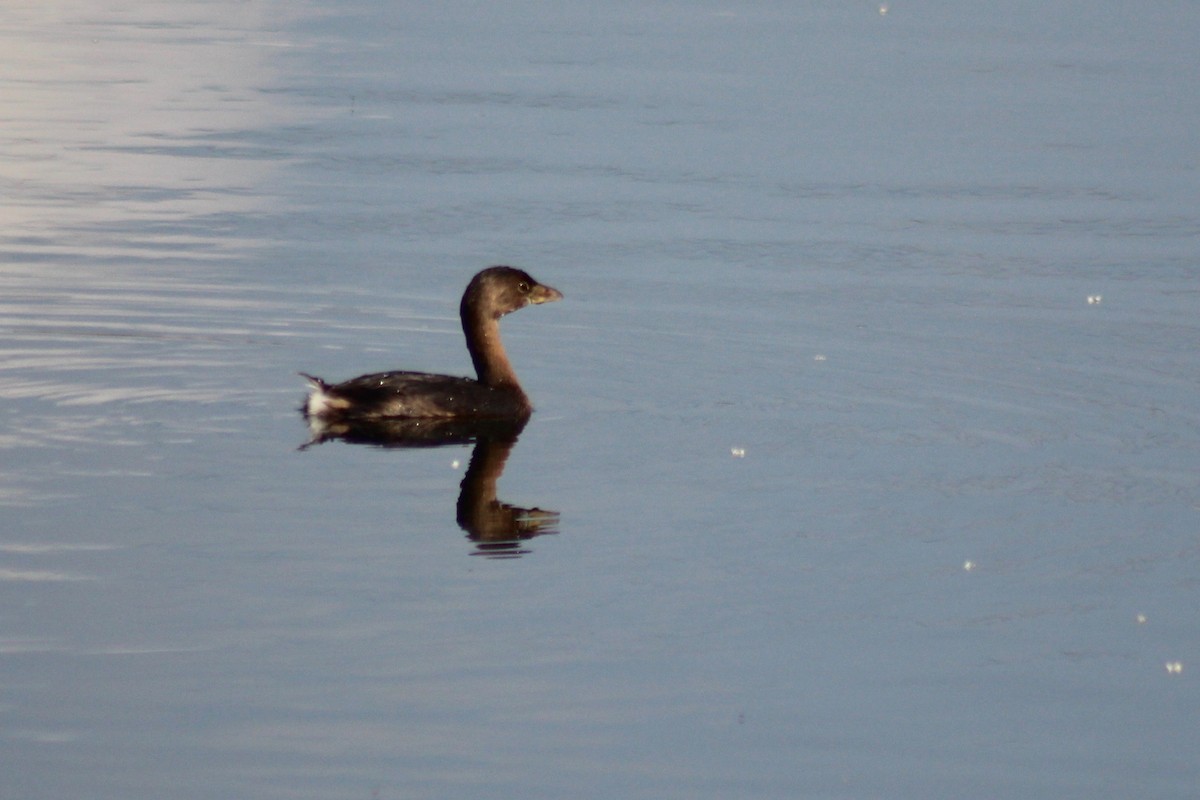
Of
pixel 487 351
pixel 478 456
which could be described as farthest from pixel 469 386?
pixel 478 456

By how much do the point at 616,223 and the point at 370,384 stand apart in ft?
18.1

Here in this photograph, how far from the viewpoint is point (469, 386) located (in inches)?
437

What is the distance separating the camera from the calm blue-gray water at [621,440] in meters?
6.39

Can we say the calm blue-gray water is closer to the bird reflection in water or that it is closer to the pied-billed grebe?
the bird reflection in water

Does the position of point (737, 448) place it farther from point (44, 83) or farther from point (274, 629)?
point (44, 83)

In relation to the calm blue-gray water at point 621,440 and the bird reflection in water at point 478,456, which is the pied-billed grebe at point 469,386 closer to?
the bird reflection in water at point 478,456

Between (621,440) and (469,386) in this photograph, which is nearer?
(621,440)

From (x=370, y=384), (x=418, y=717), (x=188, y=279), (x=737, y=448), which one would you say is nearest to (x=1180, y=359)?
(x=737, y=448)

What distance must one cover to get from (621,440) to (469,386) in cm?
121

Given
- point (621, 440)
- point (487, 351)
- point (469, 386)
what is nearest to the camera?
point (621, 440)

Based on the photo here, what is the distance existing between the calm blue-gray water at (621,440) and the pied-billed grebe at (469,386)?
0.79 ft

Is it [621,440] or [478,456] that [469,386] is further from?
[621,440]

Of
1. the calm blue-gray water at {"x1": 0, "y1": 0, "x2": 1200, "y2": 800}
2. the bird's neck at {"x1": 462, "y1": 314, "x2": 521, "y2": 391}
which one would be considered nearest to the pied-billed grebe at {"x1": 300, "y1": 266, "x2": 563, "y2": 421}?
the bird's neck at {"x1": 462, "y1": 314, "x2": 521, "y2": 391}

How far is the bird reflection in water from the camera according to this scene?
8.52 meters
